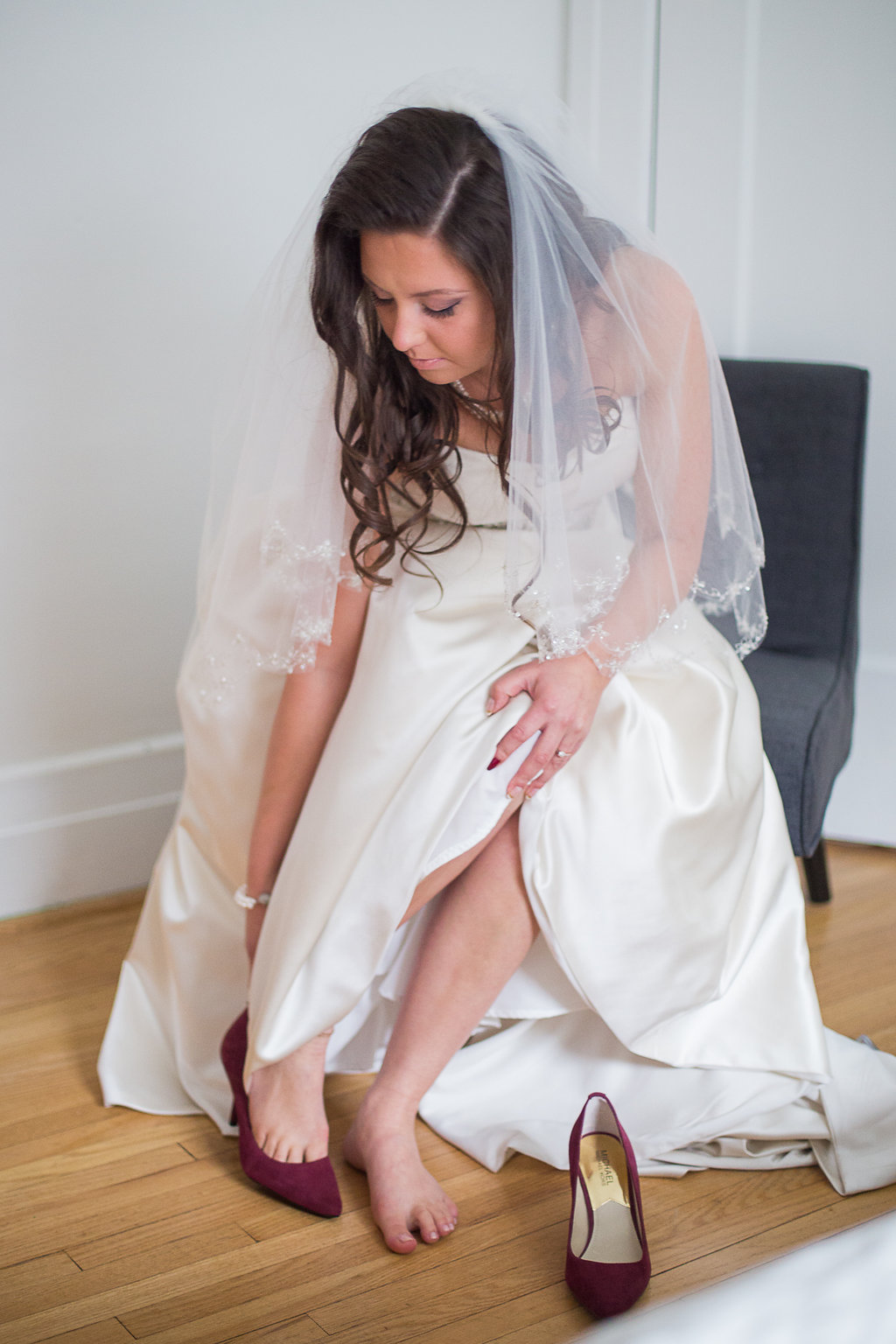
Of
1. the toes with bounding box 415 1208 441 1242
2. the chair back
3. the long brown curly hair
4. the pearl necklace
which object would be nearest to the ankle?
the toes with bounding box 415 1208 441 1242

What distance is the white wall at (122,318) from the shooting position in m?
1.84

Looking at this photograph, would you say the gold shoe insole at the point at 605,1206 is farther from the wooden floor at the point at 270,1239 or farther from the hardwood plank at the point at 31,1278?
the hardwood plank at the point at 31,1278

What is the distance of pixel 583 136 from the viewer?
7.85ft

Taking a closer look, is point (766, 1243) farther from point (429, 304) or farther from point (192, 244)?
point (192, 244)

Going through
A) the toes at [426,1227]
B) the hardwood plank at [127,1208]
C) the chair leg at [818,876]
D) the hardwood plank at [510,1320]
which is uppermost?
the hardwood plank at [510,1320]

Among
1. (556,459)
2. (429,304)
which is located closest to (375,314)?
(429,304)

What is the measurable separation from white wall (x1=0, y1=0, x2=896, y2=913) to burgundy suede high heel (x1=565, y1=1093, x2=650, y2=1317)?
3.88 feet

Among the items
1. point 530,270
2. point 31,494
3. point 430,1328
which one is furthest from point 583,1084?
point 31,494

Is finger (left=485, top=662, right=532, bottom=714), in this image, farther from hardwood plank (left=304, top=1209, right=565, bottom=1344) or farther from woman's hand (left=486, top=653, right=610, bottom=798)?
hardwood plank (left=304, top=1209, right=565, bottom=1344)

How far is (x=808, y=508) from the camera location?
1.99 m

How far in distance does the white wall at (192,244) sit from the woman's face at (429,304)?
0.84 m

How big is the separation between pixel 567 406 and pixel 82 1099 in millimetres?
1052

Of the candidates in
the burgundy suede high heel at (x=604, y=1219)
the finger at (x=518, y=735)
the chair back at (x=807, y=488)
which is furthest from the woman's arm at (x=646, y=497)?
the chair back at (x=807, y=488)

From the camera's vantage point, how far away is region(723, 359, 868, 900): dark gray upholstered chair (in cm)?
196
